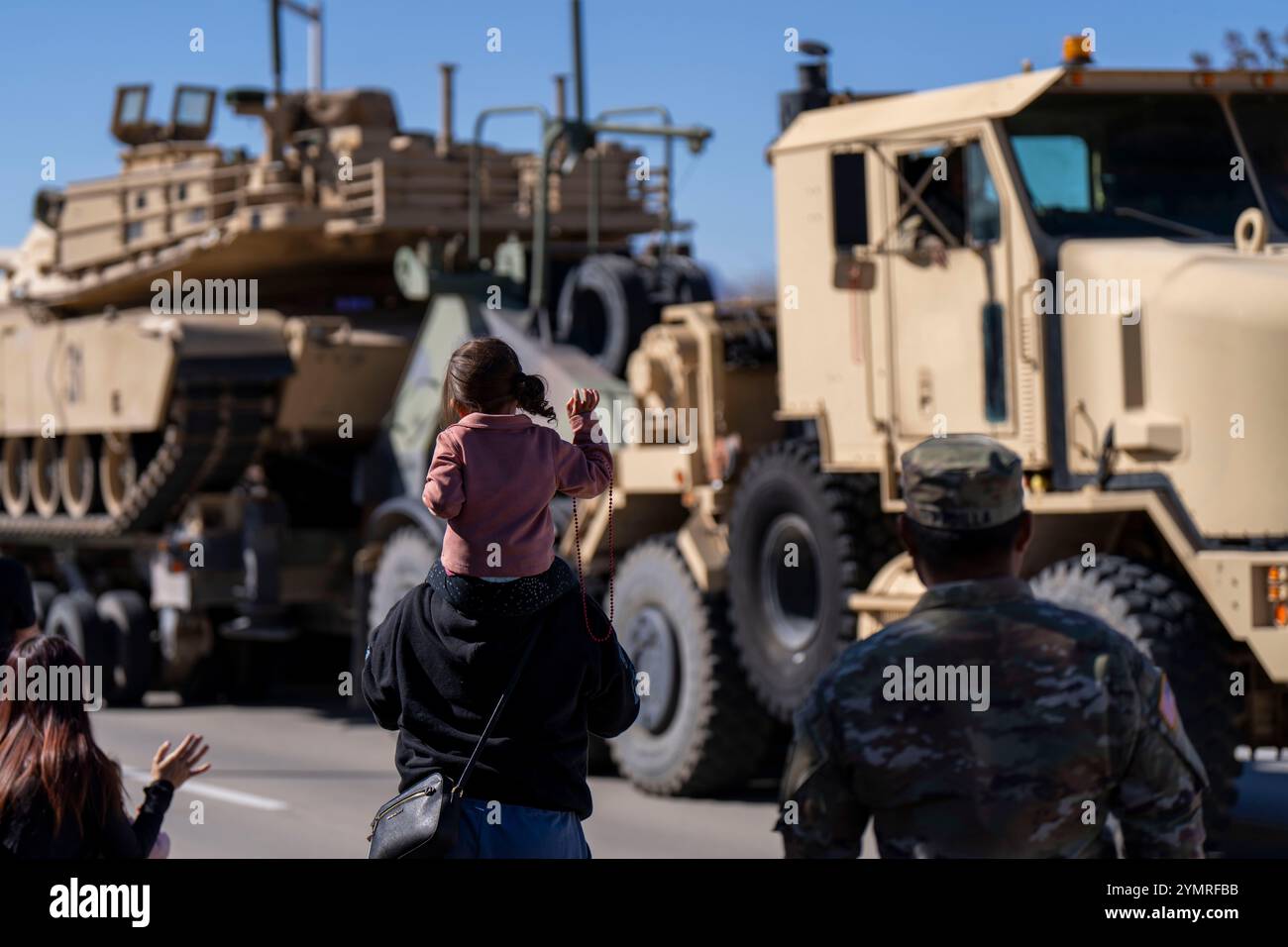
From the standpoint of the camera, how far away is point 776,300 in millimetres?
10711

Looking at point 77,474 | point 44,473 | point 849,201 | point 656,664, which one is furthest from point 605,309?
point 44,473

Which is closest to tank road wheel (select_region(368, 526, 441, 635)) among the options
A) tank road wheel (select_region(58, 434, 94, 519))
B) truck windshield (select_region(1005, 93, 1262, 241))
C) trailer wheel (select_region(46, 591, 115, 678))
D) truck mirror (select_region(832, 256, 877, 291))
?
trailer wheel (select_region(46, 591, 115, 678))

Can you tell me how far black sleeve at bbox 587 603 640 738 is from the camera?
434cm

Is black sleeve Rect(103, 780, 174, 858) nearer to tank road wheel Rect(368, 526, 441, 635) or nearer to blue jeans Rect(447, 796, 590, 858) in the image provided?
blue jeans Rect(447, 796, 590, 858)

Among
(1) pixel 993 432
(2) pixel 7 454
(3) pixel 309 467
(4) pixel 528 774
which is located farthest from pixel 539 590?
(2) pixel 7 454

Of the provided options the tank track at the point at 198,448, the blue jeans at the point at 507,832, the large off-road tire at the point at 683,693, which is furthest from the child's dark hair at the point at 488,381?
the tank track at the point at 198,448

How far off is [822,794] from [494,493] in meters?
1.21

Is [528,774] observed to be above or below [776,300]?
below

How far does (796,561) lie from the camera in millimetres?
10172

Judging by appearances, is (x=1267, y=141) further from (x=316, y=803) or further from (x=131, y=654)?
(x=131, y=654)
